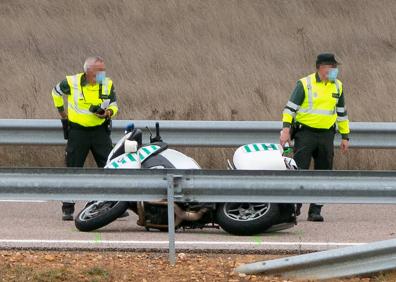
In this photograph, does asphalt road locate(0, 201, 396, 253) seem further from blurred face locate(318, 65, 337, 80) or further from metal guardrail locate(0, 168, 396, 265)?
blurred face locate(318, 65, 337, 80)

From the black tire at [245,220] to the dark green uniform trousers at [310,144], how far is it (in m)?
1.91

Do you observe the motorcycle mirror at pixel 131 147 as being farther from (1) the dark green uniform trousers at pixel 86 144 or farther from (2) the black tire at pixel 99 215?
(1) the dark green uniform trousers at pixel 86 144

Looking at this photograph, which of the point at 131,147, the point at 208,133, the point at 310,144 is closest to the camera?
the point at 131,147

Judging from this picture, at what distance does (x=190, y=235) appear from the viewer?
1235 cm

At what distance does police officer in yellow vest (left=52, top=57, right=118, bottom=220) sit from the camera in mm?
14297

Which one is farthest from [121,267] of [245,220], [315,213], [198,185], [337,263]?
[315,213]

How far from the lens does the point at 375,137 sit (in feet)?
52.8

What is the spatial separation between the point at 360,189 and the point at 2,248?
2.85 metres

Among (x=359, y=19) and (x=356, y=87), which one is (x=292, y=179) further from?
(x=359, y=19)

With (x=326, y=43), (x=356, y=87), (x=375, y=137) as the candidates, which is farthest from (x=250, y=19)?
(x=375, y=137)

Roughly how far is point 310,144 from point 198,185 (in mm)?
3400

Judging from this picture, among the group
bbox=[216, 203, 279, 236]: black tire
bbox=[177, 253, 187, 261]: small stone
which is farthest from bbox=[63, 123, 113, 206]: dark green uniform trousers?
bbox=[177, 253, 187, 261]: small stone

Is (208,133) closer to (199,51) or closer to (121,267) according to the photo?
(121,267)

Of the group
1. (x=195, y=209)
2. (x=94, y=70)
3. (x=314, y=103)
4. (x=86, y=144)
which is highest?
(x=94, y=70)
